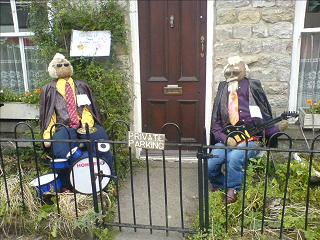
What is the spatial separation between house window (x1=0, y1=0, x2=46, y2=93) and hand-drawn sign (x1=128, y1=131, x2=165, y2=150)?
2359 millimetres

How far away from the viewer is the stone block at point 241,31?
3.75 metres

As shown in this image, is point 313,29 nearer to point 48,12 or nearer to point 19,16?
point 48,12

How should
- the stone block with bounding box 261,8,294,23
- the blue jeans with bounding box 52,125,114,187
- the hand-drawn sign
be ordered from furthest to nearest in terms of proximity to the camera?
the stone block with bounding box 261,8,294,23 → the blue jeans with bounding box 52,125,114,187 → the hand-drawn sign

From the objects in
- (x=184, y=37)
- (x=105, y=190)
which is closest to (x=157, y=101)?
(x=184, y=37)

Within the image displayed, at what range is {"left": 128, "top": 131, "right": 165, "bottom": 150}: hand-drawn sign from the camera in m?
2.39

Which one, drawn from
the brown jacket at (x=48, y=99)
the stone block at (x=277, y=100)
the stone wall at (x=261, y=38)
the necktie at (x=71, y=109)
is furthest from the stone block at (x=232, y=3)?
the necktie at (x=71, y=109)

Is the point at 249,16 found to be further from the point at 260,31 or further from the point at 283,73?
the point at 283,73

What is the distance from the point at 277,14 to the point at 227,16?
0.54 metres

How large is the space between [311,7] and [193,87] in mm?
1584

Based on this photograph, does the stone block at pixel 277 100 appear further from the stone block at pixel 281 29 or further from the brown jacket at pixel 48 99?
the brown jacket at pixel 48 99

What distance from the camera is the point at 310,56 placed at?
3.87 meters

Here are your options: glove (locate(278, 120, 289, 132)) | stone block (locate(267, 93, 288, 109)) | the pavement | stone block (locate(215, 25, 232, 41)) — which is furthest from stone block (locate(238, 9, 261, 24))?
the pavement

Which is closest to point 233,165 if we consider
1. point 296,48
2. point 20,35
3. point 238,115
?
point 238,115

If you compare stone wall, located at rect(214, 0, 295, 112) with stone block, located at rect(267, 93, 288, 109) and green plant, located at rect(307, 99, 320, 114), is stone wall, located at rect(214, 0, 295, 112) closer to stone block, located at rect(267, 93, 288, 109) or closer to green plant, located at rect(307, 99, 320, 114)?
stone block, located at rect(267, 93, 288, 109)
